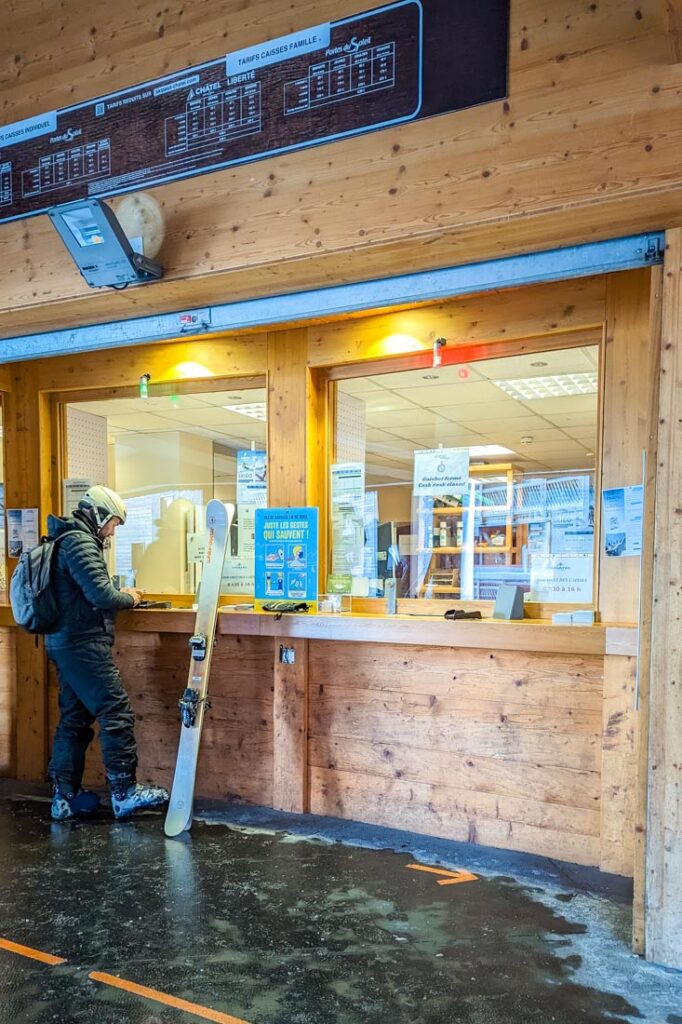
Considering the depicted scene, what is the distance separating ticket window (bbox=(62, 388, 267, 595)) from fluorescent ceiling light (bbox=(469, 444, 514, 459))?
1.27 m

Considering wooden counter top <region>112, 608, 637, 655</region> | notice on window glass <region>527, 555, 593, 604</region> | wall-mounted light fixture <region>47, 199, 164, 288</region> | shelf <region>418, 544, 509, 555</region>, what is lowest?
wooden counter top <region>112, 608, 637, 655</region>

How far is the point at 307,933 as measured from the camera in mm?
2807

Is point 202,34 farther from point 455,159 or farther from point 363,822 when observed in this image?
point 363,822

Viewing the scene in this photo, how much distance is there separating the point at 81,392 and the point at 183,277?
2087 millimetres

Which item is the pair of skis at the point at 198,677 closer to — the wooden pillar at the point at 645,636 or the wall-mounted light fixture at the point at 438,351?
the wall-mounted light fixture at the point at 438,351

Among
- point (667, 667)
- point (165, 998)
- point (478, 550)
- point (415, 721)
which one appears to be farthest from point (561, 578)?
point (165, 998)

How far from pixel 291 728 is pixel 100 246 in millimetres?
2569

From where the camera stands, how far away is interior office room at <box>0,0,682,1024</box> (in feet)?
8.38

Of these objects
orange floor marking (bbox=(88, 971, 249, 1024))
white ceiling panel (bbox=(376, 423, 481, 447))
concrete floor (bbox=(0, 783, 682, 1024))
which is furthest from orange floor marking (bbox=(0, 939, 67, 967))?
white ceiling panel (bbox=(376, 423, 481, 447))

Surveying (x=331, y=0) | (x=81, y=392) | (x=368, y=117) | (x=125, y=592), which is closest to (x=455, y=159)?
(x=368, y=117)

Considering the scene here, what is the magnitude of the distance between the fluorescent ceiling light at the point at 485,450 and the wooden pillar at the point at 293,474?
837 mm

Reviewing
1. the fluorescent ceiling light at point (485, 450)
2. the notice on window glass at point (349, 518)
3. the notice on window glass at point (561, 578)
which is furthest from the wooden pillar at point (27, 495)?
the notice on window glass at point (561, 578)

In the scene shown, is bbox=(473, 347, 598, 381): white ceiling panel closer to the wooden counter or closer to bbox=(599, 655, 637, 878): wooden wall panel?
the wooden counter

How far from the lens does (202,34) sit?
10.4 feet
